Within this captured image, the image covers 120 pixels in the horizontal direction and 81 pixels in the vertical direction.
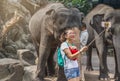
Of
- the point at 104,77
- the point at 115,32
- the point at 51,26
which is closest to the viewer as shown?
the point at 51,26

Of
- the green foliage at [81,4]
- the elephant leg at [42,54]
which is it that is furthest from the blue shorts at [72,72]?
the green foliage at [81,4]

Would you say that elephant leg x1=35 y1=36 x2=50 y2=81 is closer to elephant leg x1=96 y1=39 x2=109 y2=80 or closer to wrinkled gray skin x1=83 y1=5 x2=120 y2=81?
wrinkled gray skin x1=83 y1=5 x2=120 y2=81

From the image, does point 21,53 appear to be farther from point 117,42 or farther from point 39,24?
point 117,42

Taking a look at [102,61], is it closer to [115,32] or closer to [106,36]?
[106,36]

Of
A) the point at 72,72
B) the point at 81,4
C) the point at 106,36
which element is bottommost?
the point at 72,72

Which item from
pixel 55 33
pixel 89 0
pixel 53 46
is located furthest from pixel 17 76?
pixel 89 0

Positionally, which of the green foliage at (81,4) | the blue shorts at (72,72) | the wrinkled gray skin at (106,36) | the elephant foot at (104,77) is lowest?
the elephant foot at (104,77)

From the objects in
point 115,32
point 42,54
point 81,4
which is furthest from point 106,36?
point 81,4

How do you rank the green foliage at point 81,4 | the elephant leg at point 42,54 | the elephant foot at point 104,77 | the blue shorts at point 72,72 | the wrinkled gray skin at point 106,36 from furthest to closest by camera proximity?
1. the green foliage at point 81,4
2. the elephant foot at point 104,77
3. the wrinkled gray skin at point 106,36
4. the elephant leg at point 42,54
5. the blue shorts at point 72,72

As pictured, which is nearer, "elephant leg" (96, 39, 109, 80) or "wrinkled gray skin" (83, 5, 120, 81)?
"wrinkled gray skin" (83, 5, 120, 81)

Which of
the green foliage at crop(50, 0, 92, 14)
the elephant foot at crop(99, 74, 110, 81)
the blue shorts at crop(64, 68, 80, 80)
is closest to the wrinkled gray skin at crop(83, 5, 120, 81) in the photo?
the elephant foot at crop(99, 74, 110, 81)

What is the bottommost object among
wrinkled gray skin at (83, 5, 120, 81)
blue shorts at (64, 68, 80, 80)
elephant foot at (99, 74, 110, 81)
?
elephant foot at (99, 74, 110, 81)

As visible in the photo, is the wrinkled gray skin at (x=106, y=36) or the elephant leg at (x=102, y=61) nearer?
the wrinkled gray skin at (x=106, y=36)

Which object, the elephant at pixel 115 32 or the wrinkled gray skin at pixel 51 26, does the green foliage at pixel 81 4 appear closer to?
the elephant at pixel 115 32
